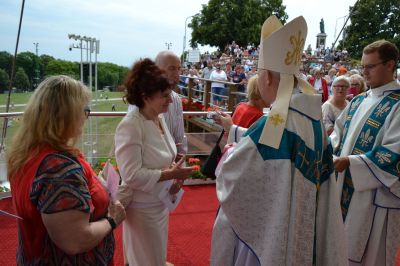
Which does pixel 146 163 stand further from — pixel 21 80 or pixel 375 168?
pixel 21 80

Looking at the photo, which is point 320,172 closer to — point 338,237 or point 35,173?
point 338,237

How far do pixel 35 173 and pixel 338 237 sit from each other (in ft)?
5.03

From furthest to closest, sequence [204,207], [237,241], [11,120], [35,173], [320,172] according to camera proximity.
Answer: [204,207] → [11,120] → [237,241] → [320,172] → [35,173]

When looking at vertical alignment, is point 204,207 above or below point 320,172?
below

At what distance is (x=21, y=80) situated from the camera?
3.69 meters

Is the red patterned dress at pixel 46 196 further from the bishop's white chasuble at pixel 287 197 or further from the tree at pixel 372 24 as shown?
the tree at pixel 372 24

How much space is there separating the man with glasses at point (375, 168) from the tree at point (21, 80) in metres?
2.93

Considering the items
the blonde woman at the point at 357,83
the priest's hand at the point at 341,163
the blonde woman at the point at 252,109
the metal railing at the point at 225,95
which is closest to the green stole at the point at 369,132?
the priest's hand at the point at 341,163

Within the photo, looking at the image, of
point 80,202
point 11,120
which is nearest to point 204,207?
point 11,120

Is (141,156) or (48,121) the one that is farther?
(141,156)

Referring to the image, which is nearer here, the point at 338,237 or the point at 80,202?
the point at 80,202

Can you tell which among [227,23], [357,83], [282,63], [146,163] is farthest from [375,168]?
[227,23]

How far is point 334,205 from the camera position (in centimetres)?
187

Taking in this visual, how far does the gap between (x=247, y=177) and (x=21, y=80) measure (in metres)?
3.01
